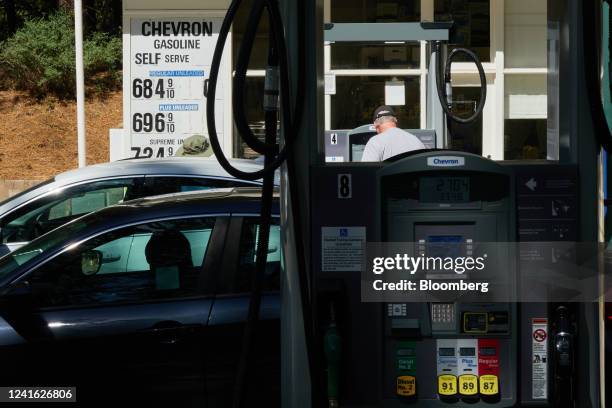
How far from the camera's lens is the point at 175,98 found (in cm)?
1647

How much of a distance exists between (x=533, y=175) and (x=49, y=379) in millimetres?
2739

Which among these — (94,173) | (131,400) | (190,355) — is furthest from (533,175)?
(94,173)

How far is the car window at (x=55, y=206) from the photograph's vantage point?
816 centimetres

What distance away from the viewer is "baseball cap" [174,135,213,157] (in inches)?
636

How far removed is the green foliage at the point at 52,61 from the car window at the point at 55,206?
15404 mm

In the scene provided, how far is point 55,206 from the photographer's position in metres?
8.38

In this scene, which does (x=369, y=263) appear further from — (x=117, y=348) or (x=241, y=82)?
(x=117, y=348)

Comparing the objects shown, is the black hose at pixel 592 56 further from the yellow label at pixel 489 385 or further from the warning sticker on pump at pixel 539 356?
the yellow label at pixel 489 385

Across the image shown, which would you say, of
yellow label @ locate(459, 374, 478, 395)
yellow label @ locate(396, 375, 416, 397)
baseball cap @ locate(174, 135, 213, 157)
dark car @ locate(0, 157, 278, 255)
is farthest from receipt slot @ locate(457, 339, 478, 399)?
baseball cap @ locate(174, 135, 213, 157)

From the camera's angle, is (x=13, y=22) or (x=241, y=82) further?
(x=13, y=22)

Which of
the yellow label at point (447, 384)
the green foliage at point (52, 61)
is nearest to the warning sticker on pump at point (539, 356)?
the yellow label at point (447, 384)

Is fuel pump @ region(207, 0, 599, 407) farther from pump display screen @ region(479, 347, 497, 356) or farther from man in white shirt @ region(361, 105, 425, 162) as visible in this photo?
man in white shirt @ region(361, 105, 425, 162)

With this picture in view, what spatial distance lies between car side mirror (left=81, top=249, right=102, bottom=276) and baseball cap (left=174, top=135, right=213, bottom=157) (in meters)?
10.7

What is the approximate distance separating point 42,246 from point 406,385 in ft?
8.43
